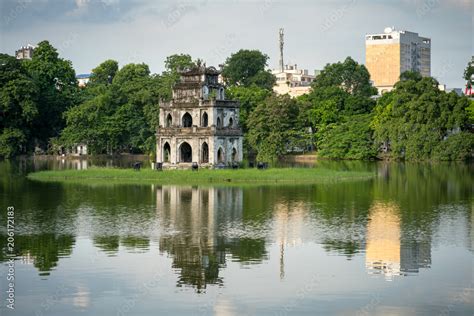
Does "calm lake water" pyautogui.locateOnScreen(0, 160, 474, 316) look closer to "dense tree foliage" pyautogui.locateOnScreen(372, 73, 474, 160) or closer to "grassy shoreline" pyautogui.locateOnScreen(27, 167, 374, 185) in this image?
"grassy shoreline" pyautogui.locateOnScreen(27, 167, 374, 185)

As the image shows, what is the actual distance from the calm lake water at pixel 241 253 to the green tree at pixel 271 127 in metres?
48.6

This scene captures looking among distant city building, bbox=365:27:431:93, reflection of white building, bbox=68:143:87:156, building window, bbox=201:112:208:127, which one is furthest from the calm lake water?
distant city building, bbox=365:27:431:93

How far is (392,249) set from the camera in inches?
1416

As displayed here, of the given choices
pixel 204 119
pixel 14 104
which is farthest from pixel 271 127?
pixel 204 119

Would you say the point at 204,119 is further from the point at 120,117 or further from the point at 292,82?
the point at 292,82

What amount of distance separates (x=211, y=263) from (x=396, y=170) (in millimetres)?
52075

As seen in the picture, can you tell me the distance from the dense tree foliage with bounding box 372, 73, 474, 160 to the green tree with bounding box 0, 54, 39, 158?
1504 inches

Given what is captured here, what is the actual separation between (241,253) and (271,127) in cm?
7205

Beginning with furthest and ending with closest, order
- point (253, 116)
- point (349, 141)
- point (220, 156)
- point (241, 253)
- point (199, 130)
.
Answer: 1. point (253, 116)
2. point (349, 141)
3. point (220, 156)
4. point (199, 130)
5. point (241, 253)

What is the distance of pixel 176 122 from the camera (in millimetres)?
75625

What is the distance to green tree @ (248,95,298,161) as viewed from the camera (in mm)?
106250

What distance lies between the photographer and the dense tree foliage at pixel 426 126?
98.5 m

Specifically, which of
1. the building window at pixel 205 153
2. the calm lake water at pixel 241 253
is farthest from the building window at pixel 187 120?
the calm lake water at pixel 241 253

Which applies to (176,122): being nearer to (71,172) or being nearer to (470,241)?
(71,172)
